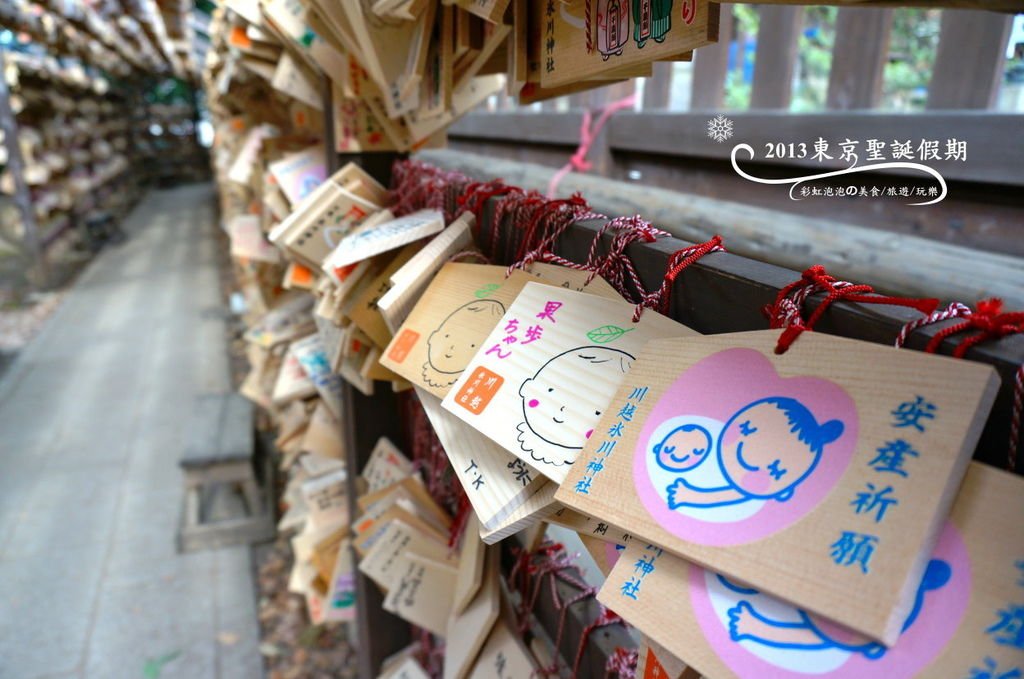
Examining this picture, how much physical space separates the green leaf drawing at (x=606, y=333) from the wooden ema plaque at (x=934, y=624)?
A: 24cm

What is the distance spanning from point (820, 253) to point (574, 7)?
794 millimetres

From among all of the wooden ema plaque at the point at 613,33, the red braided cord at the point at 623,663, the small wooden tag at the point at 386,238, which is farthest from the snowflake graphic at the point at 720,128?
the red braided cord at the point at 623,663

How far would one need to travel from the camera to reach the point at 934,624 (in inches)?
13.9

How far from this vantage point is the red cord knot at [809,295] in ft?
1.44

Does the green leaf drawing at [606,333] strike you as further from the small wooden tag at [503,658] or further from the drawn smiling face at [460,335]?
the small wooden tag at [503,658]

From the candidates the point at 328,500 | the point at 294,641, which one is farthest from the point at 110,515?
the point at 328,500

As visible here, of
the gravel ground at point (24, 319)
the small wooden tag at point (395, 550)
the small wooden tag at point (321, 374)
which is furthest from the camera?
the gravel ground at point (24, 319)

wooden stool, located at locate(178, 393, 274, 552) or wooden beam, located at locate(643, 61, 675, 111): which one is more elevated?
wooden beam, located at locate(643, 61, 675, 111)

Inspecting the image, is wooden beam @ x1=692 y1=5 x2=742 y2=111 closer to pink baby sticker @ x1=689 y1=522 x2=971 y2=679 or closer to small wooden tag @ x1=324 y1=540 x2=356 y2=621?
small wooden tag @ x1=324 y1=540 x2=356 y2=621

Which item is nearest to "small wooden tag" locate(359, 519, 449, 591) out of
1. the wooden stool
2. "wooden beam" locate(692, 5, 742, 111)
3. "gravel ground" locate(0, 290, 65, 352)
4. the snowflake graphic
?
the snowflake graphic

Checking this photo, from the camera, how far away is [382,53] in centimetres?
97

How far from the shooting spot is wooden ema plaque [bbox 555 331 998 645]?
356 millimetres

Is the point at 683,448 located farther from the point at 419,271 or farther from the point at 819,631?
the point at 419,271

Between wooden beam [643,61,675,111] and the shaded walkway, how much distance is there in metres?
2.36
